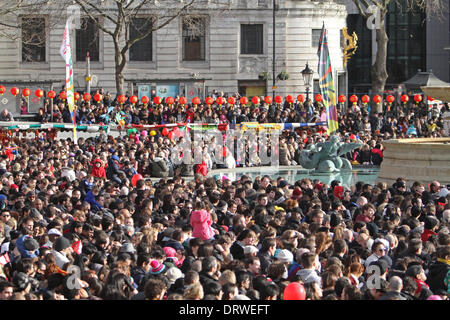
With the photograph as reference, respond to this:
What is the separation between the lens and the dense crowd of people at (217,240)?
35.8 ft

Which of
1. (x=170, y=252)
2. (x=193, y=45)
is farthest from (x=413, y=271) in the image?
(x=193, y=45)

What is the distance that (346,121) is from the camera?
41.0m

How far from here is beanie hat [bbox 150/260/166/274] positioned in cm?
1208

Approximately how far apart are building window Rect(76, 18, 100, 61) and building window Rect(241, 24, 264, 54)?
8099mm

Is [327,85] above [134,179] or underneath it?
above

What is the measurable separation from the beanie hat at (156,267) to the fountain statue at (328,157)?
54.7ft

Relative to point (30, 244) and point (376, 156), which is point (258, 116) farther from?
point (30, 244)

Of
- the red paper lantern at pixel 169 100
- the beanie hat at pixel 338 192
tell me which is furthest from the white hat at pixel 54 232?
the red paper lantern at pixel 169 100

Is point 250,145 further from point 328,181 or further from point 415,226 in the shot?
point 415,226

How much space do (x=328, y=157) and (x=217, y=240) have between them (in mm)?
15599

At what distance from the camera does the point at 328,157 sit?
94.4 feet

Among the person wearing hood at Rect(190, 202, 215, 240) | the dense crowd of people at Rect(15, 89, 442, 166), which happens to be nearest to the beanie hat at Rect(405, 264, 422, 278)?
the person wearing hood at Rect(190, 202, 215, 240)

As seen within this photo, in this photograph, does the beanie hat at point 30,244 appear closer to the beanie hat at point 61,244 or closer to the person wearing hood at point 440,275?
the beanie hat at point 61,244
